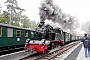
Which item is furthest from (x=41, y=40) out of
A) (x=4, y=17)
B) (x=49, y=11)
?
(x=4, y=17)

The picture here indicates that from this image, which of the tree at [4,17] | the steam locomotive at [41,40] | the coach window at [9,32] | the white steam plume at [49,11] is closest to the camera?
the steam locomotive at [41,40]

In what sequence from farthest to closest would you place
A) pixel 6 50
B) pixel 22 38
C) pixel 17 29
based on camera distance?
pixel 22 38, pixel 17 29, pixel 6 50

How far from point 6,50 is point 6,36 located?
142 cm

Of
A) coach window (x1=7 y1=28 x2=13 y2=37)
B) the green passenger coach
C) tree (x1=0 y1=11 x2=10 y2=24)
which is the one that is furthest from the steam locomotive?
tree (x1=0 y1=11 x2=10 y2=24)

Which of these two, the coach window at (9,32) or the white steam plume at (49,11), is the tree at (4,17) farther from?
the coach window at (9,32)

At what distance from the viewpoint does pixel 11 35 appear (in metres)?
17.5

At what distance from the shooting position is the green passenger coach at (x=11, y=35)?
1592 centimetres

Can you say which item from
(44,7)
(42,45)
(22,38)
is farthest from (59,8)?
(42,45)

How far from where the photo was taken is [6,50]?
17.1 m

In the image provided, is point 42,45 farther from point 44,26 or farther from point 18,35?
point 18,35

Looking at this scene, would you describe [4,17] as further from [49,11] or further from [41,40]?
[41,40]

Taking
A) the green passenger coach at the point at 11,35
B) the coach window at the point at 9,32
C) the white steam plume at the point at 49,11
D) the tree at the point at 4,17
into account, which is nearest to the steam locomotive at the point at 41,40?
the green passenger coach at the point at 11,35

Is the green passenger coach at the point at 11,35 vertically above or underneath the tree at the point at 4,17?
underneath

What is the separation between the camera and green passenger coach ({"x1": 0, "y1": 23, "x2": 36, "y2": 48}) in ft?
52.2
